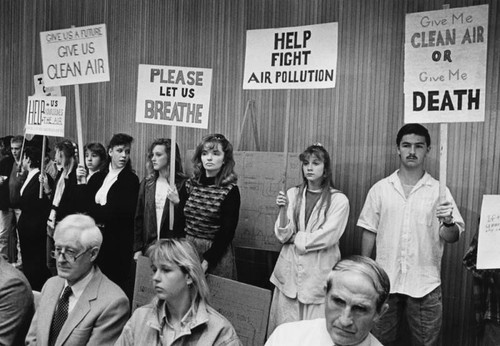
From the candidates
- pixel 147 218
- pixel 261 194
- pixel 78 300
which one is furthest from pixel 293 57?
pixel 78 300

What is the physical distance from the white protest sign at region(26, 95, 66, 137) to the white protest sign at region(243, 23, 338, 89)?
1.84 meters

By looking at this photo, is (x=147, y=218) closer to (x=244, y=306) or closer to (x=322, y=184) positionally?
(x=322, y=184)

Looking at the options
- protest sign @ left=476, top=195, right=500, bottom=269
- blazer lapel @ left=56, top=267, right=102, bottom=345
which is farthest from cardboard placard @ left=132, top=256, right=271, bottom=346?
protest sign @ left=476, top=195, right=500, bottom=269

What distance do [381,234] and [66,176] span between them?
2913 millimetres

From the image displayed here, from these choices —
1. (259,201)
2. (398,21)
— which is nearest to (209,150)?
(259,201)

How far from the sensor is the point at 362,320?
1756 mm

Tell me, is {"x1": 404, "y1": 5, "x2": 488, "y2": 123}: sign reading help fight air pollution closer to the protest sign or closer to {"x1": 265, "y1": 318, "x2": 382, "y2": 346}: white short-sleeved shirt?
the protest sign

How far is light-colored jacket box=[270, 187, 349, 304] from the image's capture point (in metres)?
3.31

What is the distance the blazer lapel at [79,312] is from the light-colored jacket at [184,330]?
0.22m

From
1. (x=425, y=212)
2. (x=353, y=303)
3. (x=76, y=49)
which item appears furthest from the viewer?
(x=76, y=49)

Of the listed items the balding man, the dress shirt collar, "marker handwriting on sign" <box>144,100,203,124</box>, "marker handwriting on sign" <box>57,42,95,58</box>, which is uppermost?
"marker handwriting on sign" <box>57,42,95,58</box>

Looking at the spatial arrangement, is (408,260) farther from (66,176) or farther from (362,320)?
(66,176)

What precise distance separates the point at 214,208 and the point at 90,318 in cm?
130

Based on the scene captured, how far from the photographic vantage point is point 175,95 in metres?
3.69
